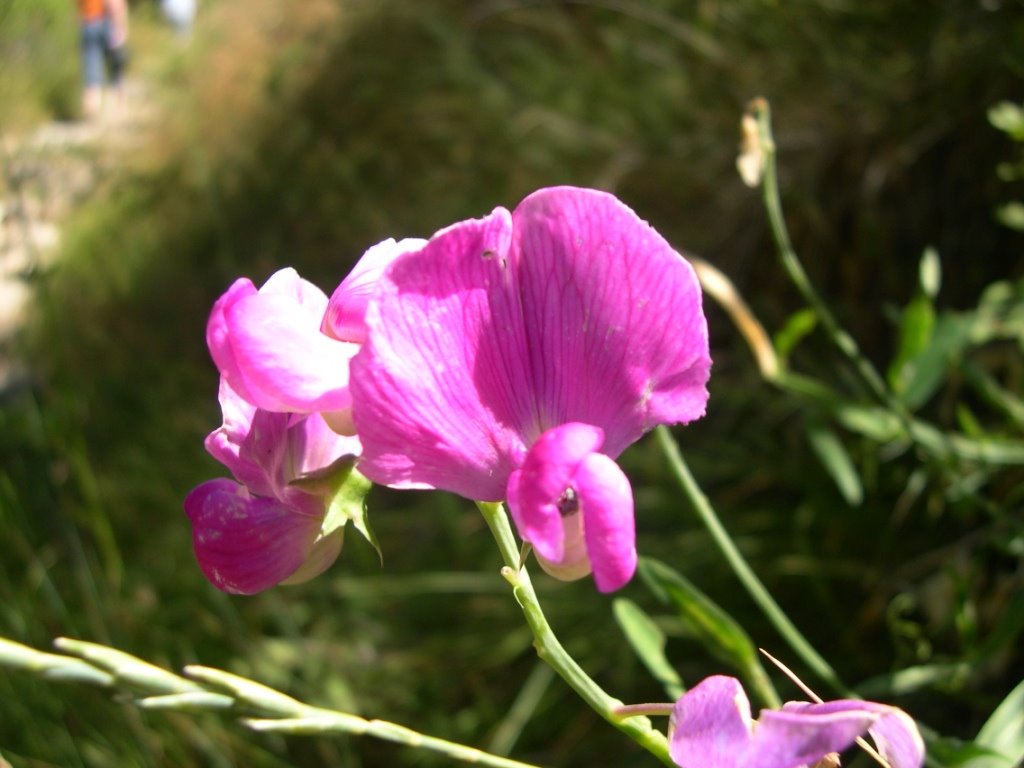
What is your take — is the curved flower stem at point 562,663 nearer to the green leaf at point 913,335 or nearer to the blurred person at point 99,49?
the green leaf at point 913,335

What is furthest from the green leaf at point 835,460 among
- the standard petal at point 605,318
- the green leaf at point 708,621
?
the standard petal at point 605,318

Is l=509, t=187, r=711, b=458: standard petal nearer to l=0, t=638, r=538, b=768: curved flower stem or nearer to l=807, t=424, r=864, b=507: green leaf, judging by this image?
l=0, t=638, r=538, b=768: curved flower stem

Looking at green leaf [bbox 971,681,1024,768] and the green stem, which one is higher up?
the green stem

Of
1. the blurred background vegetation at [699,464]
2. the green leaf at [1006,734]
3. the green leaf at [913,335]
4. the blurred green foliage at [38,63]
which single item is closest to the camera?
the green leaf at [1006,734]

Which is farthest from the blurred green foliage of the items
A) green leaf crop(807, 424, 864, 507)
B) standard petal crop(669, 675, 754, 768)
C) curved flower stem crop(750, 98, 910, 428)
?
standard petal crop(669, 675, 754, 768)

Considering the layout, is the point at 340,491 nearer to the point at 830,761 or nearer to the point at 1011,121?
the point at 830,761
